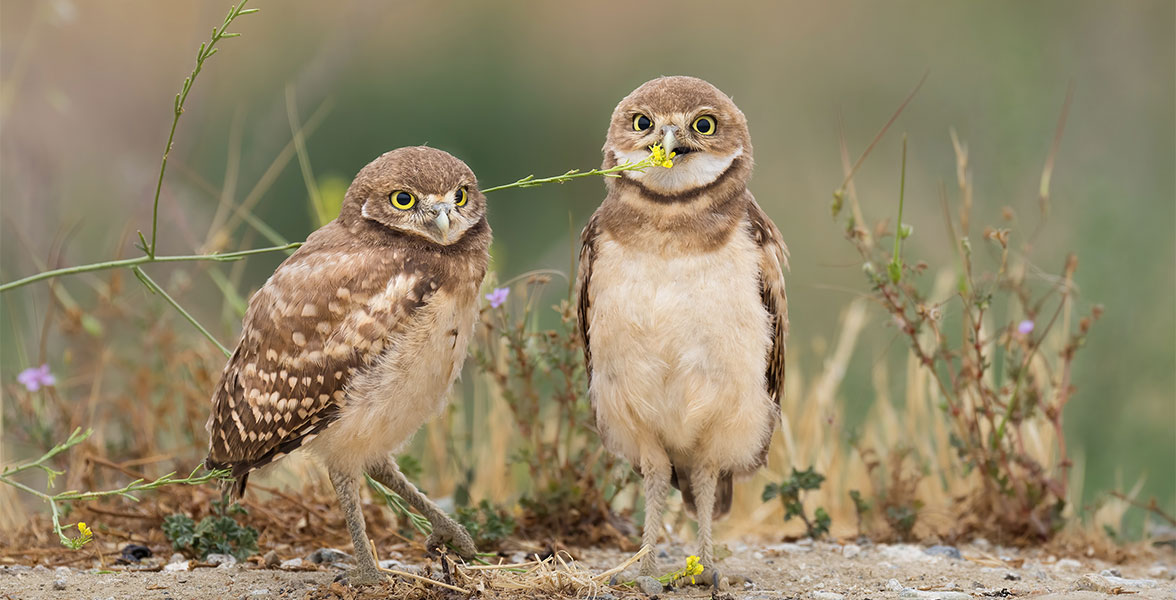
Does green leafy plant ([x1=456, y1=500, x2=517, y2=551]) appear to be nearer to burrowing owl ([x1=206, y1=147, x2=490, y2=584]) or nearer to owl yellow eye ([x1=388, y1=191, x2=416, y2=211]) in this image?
burrowing owl ([x1=206, y1=147, x2=490, y2=584])

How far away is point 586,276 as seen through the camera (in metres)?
4.77

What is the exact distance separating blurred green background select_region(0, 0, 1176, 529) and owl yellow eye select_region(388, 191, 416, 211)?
2.24 meters

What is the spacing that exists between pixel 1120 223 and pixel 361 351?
5.39 metres

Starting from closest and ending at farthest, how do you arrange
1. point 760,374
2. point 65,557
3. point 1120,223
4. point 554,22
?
point 760,374, point 65,557, point 1120,223, point 554,22

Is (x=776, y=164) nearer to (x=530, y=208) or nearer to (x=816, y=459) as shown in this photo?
(x=530, y=208)

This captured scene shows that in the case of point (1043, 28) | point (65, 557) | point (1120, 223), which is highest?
point (1043, 28)

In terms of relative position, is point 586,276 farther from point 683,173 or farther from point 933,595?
point 933,595

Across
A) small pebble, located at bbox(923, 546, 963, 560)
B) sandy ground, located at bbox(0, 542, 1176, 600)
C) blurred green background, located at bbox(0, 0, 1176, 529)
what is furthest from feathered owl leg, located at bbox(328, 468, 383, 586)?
small pebble, located at bbox(923, 546, 963, 560)

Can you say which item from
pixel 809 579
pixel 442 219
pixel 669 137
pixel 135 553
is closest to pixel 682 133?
pixel 669 137

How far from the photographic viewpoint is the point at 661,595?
442cm

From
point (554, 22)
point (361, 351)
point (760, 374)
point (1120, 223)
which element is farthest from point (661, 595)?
point (554, 22)

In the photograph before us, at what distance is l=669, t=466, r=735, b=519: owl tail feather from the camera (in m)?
5.00

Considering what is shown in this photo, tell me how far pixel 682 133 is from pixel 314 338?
1500 millimetres

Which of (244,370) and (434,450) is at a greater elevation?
(244,370)
